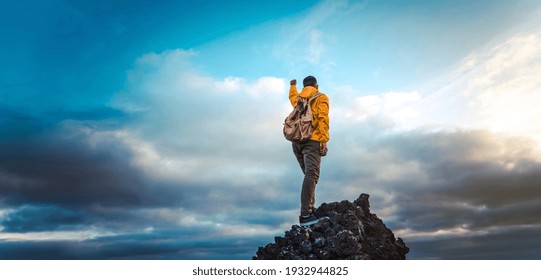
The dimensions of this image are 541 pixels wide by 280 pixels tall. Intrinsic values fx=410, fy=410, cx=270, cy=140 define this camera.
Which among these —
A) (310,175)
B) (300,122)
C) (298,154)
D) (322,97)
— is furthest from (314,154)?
(322,97)

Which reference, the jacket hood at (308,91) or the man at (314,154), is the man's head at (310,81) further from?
the man at (314,154)

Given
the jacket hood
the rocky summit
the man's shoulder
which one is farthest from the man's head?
the rocky summit

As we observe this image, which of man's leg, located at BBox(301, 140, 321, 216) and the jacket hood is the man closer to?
man's leg, located at BBox(301, 140, 321, 216)

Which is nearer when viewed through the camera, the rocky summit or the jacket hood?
the rocky summit

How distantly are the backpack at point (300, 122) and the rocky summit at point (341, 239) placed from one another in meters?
2.40

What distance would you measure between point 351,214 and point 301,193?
156 centimetres

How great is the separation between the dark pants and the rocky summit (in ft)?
2.08

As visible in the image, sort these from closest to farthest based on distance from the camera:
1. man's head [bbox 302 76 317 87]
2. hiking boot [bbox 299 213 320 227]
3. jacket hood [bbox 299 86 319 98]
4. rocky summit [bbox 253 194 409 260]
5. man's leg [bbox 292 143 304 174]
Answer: rocky summit [bbox 253 194 409 260], hiking boot [bbox 299 213 320 227], jacket hood [bbox 299 86 319 98], man's leg [bbox 292 143 304 174], man's head [bbox 302 76 317 87]

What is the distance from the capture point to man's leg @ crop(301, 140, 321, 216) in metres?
11.9

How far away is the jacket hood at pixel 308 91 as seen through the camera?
40.4 feet

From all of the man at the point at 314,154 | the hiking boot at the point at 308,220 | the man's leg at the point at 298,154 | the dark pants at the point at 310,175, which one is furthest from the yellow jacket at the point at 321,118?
the hiking boot at the point at 308,220

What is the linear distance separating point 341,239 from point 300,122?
11.7 feet

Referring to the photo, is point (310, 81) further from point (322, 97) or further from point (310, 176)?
point (310, 176)
